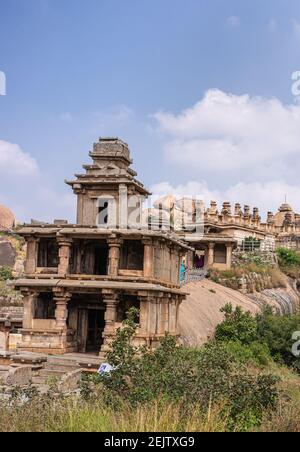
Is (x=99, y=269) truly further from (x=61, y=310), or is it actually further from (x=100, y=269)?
(x=61, y=310)

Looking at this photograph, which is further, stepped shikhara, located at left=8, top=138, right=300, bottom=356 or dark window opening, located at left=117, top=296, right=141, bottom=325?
dark window opening, located at left=117, top=296, right=141, bottom=325

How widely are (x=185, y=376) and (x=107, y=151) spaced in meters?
13.8

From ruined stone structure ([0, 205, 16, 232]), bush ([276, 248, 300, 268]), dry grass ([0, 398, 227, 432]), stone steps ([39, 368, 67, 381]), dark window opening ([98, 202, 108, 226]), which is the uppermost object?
ruined stone structure ([0, 205, 16, 232])

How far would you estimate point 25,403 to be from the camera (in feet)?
31.8

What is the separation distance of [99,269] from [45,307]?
252 centimetres

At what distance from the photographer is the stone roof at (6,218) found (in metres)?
53.3

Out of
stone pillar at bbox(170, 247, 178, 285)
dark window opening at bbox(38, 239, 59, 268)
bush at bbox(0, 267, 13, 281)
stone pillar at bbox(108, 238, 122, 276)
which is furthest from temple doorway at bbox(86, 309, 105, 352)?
bush at bbox(0, 267, 13, 281)

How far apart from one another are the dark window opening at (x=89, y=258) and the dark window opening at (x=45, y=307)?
1.40 metres

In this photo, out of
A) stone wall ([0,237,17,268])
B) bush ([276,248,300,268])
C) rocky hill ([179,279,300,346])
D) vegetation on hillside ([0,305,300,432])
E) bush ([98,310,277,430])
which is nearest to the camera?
vegetation on hillside ([0,305,300,432])

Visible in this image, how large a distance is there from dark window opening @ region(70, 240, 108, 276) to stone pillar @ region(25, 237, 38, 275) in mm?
1389

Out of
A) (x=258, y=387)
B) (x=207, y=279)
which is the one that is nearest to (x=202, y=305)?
(x=207, y=279)

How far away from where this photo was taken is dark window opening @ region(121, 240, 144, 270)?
21594mm

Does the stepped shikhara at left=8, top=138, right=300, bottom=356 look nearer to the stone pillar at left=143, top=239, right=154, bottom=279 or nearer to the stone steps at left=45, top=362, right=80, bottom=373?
the stone pillar at left=143, top=239, right=154, bottom=279

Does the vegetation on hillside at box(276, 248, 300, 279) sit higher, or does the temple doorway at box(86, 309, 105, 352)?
the vegetation on hillside at box(276, 248, 300, 279)
